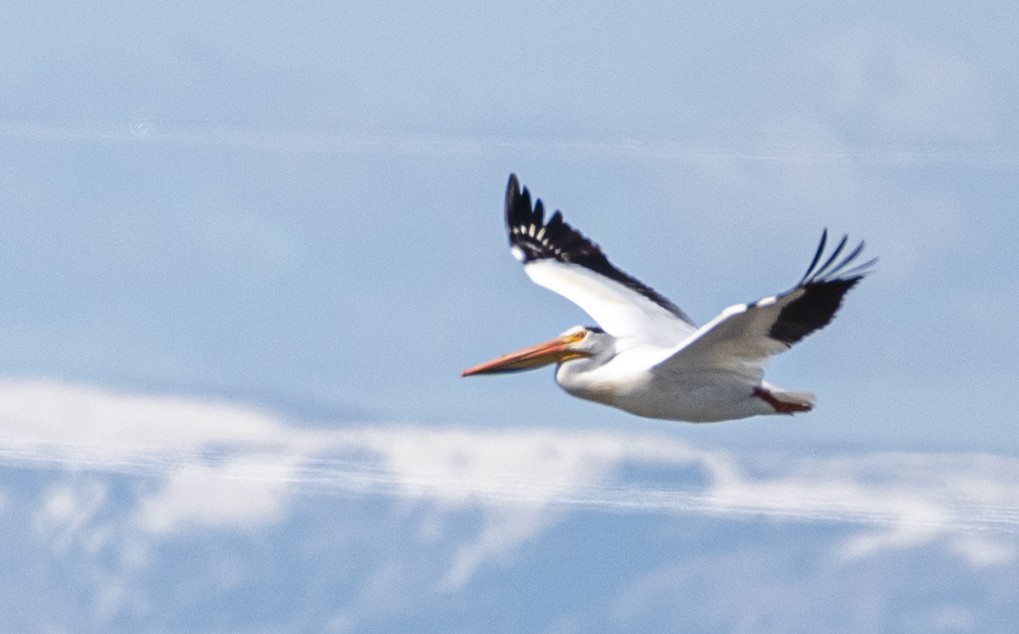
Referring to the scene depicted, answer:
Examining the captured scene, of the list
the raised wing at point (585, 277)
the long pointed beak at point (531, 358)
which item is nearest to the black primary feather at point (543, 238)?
the raised wing at point (585, 277)

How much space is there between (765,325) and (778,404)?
1.02 m

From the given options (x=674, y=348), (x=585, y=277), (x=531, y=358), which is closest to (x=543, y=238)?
(x=585, y=277)

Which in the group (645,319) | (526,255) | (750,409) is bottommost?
(750,409)

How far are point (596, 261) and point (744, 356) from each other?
135 inches

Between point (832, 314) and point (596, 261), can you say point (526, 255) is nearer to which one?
point (596, 261)

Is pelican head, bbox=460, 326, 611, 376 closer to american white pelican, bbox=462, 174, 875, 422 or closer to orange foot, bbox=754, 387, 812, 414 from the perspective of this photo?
american white pelican, bbox=462, 174, 875, 422

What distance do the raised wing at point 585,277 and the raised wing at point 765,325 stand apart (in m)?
1.43

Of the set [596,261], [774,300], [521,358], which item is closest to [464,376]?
[521,358]

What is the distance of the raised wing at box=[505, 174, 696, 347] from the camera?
1836 cm

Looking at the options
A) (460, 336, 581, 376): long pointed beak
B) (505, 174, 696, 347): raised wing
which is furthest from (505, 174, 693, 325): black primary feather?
(460, 336, 581, 376): long pointed beak

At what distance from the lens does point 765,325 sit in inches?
632

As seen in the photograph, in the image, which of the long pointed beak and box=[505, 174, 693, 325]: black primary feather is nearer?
the long pointed beak

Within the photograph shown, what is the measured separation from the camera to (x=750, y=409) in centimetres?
1684

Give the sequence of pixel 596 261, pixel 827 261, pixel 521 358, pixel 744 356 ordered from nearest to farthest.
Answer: pixel 827 261 < pixel 744 356 < pixel 521 358 < pixel 596 261
